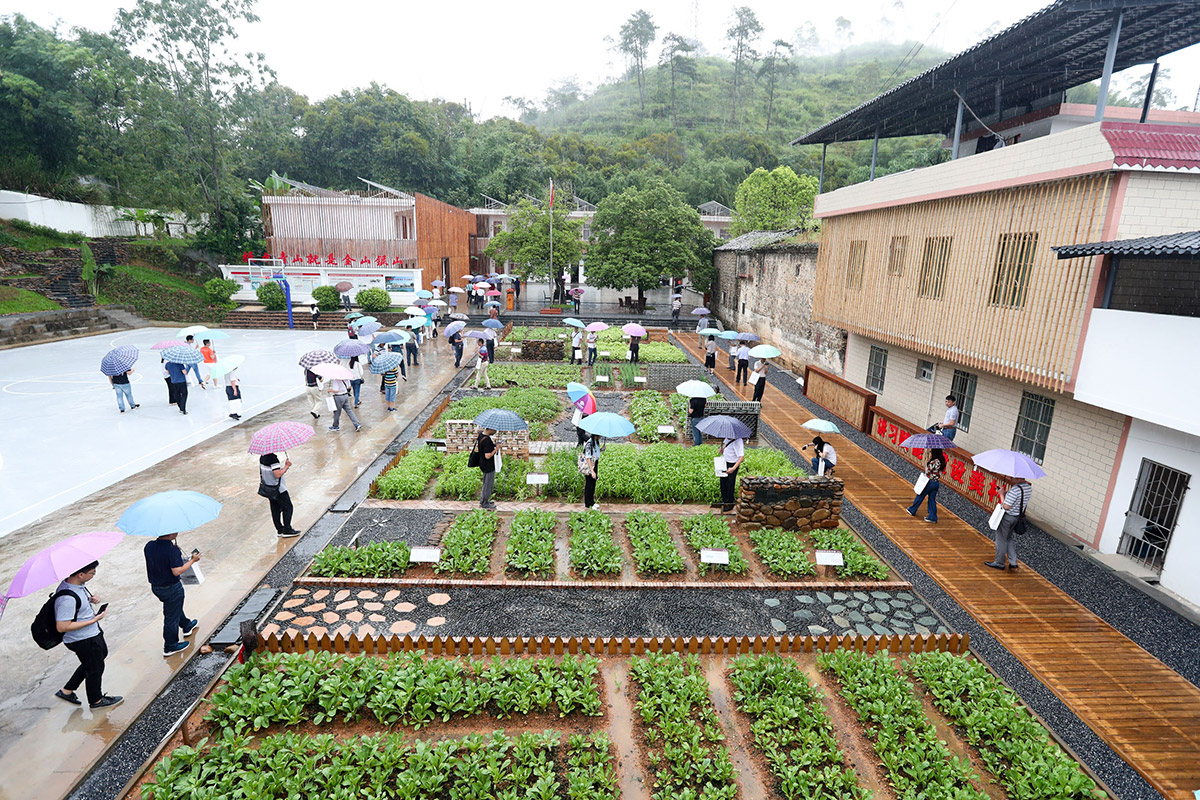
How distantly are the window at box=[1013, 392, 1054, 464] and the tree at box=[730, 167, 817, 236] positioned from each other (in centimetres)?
3434

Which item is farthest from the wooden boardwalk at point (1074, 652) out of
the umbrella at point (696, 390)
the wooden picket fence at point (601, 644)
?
the umbrella at point (696, 390)

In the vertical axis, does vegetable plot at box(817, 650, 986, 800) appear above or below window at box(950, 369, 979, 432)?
below

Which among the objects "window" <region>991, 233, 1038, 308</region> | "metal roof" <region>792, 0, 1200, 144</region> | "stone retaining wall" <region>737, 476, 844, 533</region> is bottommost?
"stone retaining wall" <region>737, 476, 844, 533</region>

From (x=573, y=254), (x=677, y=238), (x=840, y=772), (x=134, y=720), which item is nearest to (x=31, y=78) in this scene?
(x=573, y=254)

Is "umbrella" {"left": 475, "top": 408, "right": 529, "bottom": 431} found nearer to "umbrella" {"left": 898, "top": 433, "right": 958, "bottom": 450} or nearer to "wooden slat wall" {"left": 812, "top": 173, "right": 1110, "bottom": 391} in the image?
"umbrella" {"left": 898, "top": 433, "right": 958, "bottom": 450}

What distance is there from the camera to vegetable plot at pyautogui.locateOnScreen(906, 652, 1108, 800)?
17.7 feet

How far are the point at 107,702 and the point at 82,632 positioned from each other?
3.07 ft

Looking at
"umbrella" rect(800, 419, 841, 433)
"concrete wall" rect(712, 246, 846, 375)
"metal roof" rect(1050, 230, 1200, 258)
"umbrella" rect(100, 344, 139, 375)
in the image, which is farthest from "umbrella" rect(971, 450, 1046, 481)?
"umbrella" rect(100, 344, 139, 375)

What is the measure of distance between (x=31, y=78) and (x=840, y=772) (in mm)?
50003

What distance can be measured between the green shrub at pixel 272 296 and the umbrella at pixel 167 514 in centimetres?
3006

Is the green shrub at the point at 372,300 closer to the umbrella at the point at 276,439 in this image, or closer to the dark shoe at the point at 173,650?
the umbrella at the point at 276,439

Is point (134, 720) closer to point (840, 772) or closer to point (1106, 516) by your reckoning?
point (840, 772)

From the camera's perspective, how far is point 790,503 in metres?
10.4

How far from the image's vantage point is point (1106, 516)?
32.3ft
